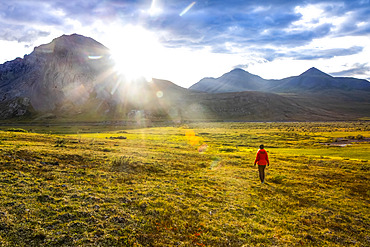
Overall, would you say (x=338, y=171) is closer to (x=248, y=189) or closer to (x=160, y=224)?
(x=248, y=189)

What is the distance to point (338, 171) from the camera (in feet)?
84.6

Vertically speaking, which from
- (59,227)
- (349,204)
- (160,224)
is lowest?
(349,204)

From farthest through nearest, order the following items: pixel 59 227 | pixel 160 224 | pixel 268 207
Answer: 1. pixel 268 207
2. pixel 160 224
3. pixel 59 227

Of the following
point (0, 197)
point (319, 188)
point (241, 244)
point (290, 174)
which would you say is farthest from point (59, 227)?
point (290, 174)

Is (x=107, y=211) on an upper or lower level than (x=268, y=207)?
upper

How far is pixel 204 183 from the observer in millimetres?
19688

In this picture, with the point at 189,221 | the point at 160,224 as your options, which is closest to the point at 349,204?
Result: the point at 189,221

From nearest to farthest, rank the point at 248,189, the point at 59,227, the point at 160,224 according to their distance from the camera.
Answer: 1. the point at 59,227
2. the point at 160,224
3. the point at 248,189

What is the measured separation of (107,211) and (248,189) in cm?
1213

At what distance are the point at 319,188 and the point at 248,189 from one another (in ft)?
23.4

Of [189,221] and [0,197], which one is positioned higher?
[0,197]

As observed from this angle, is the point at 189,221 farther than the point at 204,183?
No

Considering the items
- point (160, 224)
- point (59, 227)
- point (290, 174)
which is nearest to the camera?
point (59, 227)

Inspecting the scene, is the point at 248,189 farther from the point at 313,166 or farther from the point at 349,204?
the point at 313,166
